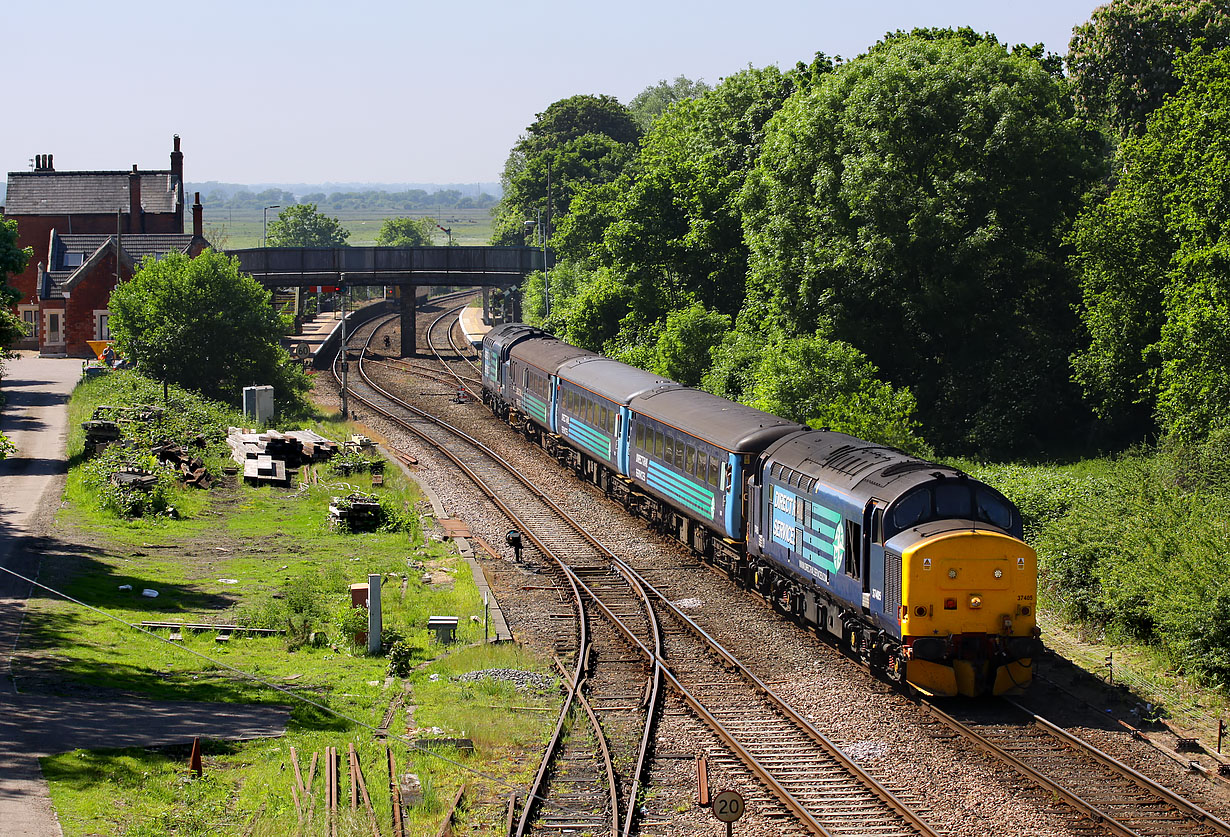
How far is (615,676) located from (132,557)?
44.9 ft

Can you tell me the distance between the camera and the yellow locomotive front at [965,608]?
1922cm

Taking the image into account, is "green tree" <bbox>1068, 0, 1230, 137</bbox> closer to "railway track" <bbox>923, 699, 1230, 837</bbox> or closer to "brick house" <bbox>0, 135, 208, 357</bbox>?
"railway track" <bbox>923, 699, 1230, 837</bbox>

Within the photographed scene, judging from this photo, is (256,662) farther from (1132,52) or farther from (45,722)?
(1132,52)

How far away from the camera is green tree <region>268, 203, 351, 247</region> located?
528ft

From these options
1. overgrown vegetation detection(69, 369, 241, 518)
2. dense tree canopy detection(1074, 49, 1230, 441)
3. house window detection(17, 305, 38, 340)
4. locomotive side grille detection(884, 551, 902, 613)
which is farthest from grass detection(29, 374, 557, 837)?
house window detection(17, 305, 38, 340)

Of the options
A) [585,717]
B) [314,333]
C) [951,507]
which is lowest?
[585,717]

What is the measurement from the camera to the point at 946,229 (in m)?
44.3

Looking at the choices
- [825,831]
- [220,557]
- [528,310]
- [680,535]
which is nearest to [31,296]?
[528,310]

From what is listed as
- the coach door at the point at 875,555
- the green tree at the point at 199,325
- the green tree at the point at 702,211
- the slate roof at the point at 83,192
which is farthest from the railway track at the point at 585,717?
the slate roof at the point at 83,192

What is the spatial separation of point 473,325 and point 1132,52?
63787 mm

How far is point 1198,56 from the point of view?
4122cm

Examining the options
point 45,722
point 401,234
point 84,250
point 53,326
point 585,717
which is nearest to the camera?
point 45,722

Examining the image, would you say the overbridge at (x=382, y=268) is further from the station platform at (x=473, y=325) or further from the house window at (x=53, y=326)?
the house window at (x=53, y=326)

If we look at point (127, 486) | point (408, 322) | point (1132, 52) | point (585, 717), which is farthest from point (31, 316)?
point (585, 717)
